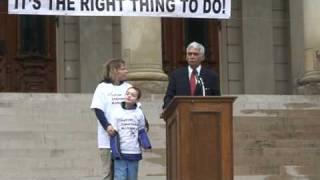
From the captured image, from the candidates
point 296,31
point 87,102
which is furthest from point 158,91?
point 296,31

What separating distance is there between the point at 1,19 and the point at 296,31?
22.5 ft

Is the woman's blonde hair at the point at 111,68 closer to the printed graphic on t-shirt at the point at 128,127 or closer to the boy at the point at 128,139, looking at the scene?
the boy at the point at 128,139

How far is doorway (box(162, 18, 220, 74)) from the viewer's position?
23172 millimetres

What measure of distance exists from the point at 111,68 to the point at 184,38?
1305cm

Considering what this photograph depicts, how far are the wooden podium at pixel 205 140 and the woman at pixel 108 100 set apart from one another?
1146mm

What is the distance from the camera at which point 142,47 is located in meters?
18.9

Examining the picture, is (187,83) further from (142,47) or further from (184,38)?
(184,38)

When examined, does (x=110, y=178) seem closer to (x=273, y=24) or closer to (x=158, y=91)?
(x=158, y=91)

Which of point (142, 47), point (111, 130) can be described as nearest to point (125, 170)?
point (111, 130)

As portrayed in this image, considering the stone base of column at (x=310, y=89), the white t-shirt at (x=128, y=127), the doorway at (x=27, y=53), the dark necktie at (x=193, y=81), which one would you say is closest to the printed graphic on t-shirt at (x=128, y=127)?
the white t-shirt at (x=128, y=127)

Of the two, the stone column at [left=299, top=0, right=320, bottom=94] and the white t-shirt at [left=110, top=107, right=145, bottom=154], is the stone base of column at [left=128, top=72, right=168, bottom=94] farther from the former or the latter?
the white t-shirt at [left=110, top=107, right=145, bottom=154]

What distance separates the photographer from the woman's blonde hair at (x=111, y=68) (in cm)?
1033

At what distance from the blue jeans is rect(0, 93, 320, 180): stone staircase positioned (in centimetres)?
332

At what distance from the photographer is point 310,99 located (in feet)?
58.0
